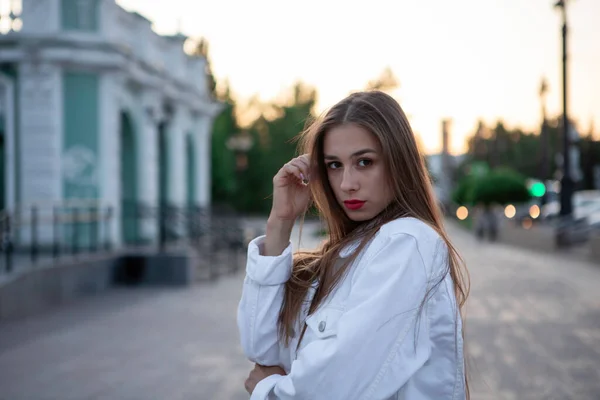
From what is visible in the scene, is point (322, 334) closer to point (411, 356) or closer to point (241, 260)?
point (411, 356)

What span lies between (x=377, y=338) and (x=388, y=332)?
0.03m

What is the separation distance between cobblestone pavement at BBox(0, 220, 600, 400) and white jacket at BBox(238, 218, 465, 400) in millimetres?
3162

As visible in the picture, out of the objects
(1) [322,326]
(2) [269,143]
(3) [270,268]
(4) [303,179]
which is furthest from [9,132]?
(2) [269,143]

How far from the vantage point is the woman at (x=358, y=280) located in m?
1.65

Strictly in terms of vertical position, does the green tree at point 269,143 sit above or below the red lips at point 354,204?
above

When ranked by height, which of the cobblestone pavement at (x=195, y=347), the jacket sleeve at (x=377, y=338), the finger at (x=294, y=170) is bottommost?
the cobblestone pavement at (x=195, y=347)

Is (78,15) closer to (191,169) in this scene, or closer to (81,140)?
(81,140)

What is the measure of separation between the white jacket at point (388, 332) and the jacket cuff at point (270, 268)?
204 millimetres

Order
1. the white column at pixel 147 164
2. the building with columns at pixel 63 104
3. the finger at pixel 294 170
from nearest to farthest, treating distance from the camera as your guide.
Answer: the finger at pixel 294 170, the building with columns at pixel 63 104, the white column at pixel 147 164

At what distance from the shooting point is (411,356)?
167 centimetres

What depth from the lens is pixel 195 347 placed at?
7.69 m

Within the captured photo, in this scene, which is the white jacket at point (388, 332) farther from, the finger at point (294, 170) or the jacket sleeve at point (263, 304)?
the finger at point (294, 170)

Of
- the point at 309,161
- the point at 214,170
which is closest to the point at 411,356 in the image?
the point at 309,161

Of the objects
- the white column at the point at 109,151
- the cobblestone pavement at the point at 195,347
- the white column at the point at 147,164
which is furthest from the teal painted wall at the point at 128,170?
the cobblestone pavement at the point at 195,347
